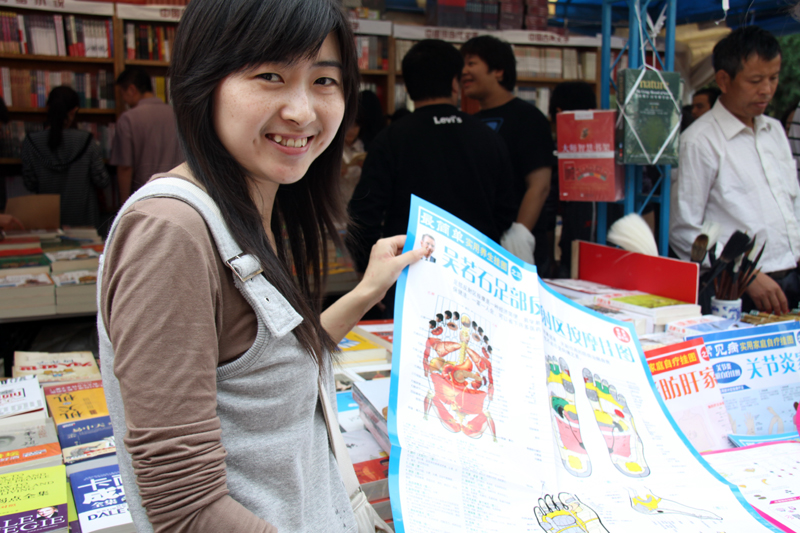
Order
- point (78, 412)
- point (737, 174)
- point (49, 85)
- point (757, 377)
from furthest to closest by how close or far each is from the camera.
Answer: point (49, 85)
point (737, 174)
point (757, 377)
point (78, 412)

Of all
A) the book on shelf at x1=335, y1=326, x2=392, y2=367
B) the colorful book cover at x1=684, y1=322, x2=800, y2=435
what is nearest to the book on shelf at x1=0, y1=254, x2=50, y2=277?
the book on shelf at x1=335, y1=326, x2=392, y2=367

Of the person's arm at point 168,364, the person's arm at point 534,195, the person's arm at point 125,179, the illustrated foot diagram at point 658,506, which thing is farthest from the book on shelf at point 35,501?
the person's arm at point 125,179

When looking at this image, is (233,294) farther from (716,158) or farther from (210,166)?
(716,158)

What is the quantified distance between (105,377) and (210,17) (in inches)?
17.2

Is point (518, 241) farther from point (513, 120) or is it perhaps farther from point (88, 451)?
point (88, 451)

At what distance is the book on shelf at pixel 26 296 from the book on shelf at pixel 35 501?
6.23ft

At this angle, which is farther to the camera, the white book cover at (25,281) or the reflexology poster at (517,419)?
the white book cover at (25,281)

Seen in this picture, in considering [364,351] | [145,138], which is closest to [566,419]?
[364,351]

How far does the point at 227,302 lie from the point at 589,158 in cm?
190

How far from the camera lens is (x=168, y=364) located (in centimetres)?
54

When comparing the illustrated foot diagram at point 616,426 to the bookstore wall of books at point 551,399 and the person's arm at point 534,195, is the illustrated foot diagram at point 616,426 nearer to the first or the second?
the bookstore wall of books at point 551,399

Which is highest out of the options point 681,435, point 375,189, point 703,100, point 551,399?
point 703,100

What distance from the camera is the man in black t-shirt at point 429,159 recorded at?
2.34m

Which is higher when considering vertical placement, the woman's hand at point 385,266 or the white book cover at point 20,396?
the woman's hand at point 385,266
